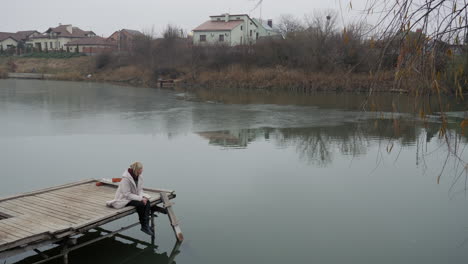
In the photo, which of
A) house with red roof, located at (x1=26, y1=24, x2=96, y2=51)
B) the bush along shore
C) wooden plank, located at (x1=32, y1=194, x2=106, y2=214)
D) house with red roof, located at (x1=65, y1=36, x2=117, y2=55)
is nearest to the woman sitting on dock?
wooden plank, located at (x1=32, y1=194, x2=106, y2=214)

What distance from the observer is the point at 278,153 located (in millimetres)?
13156

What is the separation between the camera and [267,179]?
10422 millimetres

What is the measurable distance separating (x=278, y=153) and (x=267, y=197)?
4.17m

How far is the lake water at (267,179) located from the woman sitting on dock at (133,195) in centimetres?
61

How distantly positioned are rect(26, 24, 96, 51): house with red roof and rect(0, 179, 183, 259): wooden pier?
73207 mm

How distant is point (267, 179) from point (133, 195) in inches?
176

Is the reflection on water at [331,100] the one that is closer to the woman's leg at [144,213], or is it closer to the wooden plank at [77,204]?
the woman's leg at [144,213]

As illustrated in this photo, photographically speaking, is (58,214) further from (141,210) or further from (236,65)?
(236,65)

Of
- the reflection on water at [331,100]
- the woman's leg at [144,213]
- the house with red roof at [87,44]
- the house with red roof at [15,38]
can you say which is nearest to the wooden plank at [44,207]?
the woman's leg at [144,213]

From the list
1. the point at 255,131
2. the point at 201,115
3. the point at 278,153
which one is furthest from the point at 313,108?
the point at 278,153

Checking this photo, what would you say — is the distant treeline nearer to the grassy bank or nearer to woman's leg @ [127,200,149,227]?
the grassy bank

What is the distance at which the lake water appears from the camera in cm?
685

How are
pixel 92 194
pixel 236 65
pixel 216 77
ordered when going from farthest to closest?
pixel 236 65 → pixel 216 77 → pixel 92 194

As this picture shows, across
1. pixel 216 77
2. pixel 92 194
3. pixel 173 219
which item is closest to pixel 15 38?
pixel 216 77
